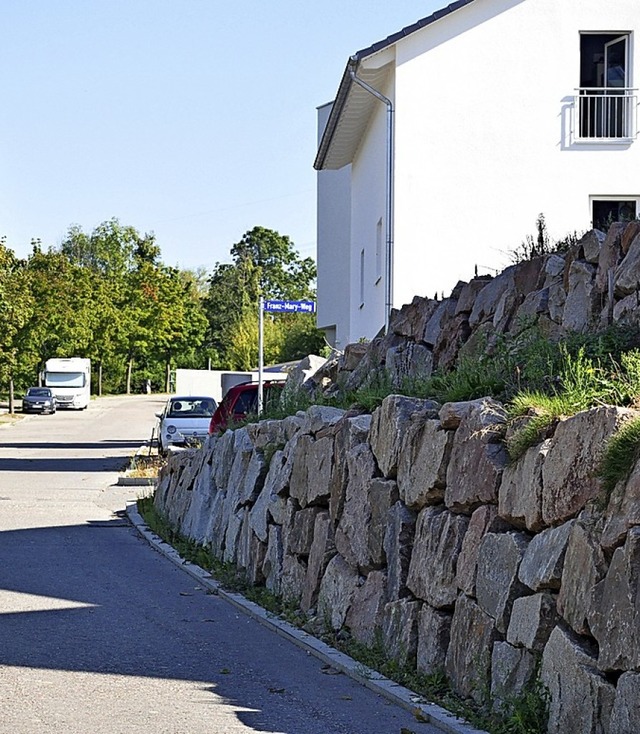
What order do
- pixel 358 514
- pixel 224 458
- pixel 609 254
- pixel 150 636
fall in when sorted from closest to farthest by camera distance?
pixel 358 514 < pixel 609 254 < pixel 150 636 < pixel 224 458

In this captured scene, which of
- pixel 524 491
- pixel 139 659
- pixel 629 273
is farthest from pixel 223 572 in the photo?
pixel 524 491

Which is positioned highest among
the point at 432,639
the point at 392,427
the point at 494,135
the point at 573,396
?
the point at 494,135

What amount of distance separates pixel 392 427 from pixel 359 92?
45.4 ft

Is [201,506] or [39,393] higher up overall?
[39,393]

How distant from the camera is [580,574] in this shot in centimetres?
556

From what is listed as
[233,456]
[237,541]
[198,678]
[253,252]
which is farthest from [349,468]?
[253,252]

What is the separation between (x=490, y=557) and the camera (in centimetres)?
659

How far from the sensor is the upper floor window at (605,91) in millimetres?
20703

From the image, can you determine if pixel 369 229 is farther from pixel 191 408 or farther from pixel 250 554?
pixel 191 408

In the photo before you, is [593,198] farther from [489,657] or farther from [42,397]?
[42,397]

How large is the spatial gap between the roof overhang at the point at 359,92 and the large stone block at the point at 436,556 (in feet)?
44.0

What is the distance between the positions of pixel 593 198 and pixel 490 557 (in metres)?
15.1

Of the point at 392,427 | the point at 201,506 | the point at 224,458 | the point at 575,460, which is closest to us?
the point at 575,460

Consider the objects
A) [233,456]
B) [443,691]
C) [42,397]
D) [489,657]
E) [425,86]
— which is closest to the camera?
[489,657]
